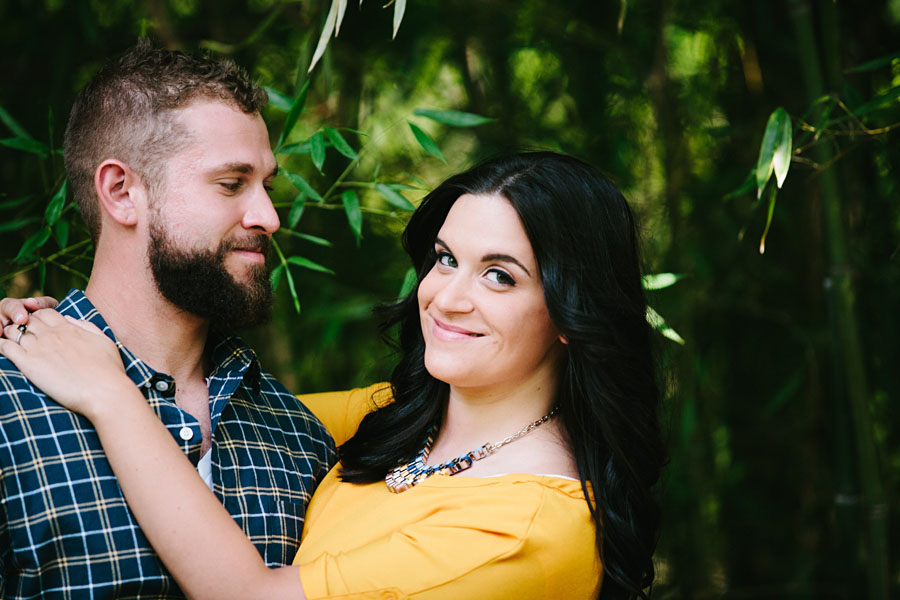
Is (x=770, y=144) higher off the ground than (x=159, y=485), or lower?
higher

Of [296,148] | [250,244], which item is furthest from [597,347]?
[296,148]

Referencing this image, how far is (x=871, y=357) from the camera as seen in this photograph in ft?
8.23

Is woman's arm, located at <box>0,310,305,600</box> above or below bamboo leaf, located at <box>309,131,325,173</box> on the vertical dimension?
below

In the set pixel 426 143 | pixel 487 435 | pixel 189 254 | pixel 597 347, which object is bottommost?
pixel 487 435

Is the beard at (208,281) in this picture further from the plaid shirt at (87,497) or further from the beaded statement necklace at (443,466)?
the beaded statement necklace at (443,466)

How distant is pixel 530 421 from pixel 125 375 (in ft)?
2.46

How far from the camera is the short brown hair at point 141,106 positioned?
163 cm

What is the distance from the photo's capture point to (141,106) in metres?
1.65

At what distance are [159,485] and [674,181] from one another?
5.60 ft

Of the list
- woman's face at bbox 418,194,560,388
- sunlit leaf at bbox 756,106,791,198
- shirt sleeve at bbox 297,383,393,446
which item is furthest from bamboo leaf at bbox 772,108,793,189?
shirt sleeve at bbox 297,383,393,446

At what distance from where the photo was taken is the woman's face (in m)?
1.63

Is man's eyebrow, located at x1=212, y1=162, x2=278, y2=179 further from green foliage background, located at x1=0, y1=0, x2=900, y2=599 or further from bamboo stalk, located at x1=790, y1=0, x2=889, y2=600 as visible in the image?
bamboo stalk, located at x1=790, y1=0, x2=889, y2=600

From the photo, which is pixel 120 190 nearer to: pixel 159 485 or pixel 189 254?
pixel 189 254

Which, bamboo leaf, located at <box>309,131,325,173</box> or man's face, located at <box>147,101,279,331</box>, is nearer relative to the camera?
man's face, located at <box>147,101,279,331</box>
